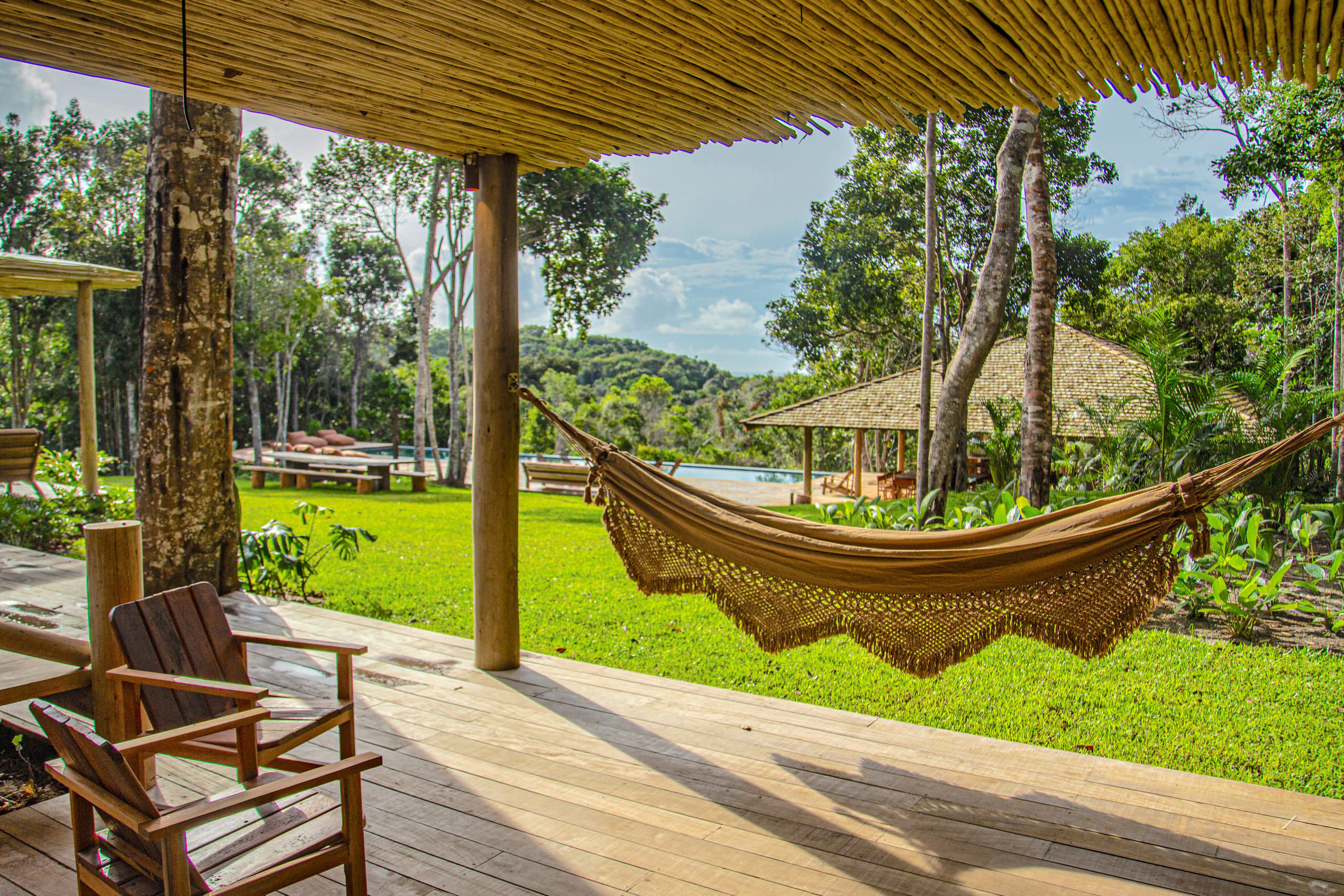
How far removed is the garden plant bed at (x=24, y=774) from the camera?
207 cm

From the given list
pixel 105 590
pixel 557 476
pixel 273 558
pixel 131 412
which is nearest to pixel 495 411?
pixel 105 590

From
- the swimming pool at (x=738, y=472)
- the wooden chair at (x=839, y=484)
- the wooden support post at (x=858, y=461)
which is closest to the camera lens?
the wooden support post at (x=858, y=461)

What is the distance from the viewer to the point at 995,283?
6879mm

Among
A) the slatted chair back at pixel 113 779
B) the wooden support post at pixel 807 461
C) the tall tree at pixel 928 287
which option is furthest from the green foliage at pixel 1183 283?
the slatted chair back at pixel 113 779

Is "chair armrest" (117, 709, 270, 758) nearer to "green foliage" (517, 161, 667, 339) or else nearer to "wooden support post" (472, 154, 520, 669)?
"wooden support post" (472, 154, 520, 669)

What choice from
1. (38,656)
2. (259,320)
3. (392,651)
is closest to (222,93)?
(38,656)

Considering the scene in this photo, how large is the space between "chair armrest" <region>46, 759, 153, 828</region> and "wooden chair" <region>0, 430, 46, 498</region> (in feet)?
22.3

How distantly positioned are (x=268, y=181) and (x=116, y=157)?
128 inches

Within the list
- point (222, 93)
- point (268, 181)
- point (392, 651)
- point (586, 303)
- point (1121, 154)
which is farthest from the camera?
point (1121, 154)

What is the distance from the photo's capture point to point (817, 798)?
2.04m

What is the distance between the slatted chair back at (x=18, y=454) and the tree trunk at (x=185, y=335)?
416 cm

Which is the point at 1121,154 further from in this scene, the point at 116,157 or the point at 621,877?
the point at 621,877

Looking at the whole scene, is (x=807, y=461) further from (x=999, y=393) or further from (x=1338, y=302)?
(x=1338, y=302)

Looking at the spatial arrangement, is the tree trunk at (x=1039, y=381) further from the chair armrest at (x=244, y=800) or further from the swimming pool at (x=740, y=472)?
the swimming pool at (x=740, y=472)
